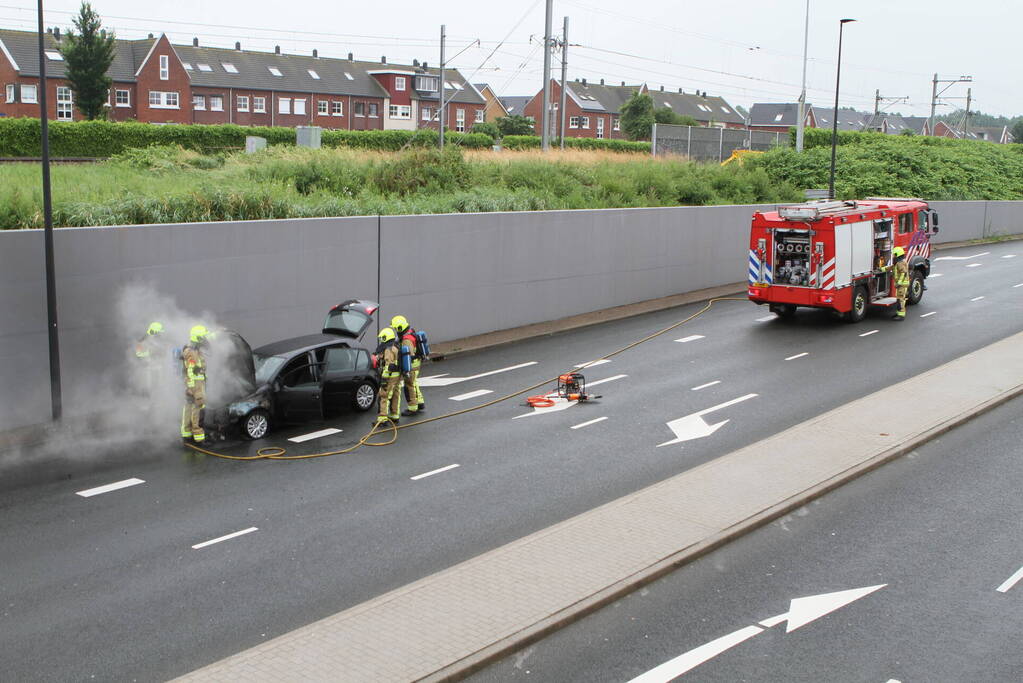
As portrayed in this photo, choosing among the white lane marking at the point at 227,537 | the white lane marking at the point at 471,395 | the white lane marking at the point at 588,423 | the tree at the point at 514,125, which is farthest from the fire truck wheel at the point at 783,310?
the tree at the point at 514,125

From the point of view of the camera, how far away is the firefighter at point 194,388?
1495cm

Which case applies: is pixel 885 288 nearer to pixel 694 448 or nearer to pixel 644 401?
pixel 644 401

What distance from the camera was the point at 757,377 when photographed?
1959 cm

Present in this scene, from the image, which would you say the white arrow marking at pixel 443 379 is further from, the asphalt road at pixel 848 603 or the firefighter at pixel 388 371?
the asphalt road at pixel 848 603

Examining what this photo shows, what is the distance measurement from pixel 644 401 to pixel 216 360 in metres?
7.47

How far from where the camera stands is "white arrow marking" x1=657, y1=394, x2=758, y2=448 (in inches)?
608

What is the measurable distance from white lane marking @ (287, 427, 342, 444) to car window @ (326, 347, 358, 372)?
1.10m

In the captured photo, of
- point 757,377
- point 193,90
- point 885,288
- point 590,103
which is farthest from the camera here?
point 590,103

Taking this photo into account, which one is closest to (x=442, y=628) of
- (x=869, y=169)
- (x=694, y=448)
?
(x=694, y=448)

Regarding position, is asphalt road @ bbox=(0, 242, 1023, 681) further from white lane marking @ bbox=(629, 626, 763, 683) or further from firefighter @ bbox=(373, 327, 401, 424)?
white lane marking @ bbox=(629, 626, 763, 683)

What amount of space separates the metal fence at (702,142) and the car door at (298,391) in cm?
2905

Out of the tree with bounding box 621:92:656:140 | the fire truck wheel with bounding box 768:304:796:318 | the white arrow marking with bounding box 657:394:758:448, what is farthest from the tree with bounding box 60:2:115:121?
the white arrow marking with bounding box 657:394:758:448

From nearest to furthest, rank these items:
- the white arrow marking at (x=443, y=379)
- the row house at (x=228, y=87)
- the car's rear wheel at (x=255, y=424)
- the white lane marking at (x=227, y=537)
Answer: the white lane marking at (x=227, y=537) → the car's rear wheel at (x=255, y=424) → the white arrow marking at (x=443, y=379) → the row house at (x=228, y=87)

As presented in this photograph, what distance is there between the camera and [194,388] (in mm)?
15008
